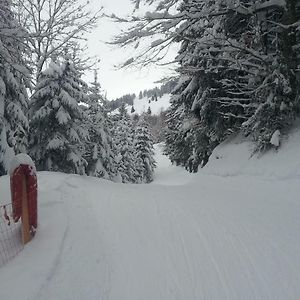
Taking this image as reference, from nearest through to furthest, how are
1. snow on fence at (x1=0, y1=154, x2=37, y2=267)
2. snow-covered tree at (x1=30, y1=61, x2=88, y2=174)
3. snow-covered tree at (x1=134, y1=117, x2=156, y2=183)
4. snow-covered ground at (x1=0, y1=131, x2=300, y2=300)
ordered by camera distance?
snow-covered ground at (x1=0, y1=131, x2=300, y2=300) → snow on fence at (x1=0, y1=154, x2=37, y2=267) → snow-covered tree at (x1=30, y1=61, x2=88, y2=174) → snow-covered tree at (x1=134, y1=117, x2=156, y2=183)

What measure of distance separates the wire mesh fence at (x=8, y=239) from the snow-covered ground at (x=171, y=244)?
23 cm

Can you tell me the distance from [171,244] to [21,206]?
2.44 metres

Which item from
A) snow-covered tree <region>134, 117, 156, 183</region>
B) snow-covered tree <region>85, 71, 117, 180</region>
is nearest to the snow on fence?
snow-covered tree <region>85, 71, 117, 180</region>

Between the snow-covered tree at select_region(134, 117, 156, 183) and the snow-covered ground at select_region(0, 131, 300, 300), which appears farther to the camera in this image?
the snow-covered tree at select_region(134, 117, 156, 183)

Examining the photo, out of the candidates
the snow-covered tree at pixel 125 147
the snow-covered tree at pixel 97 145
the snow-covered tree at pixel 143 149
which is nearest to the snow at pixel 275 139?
the snow-covered tree at pixel 97 145

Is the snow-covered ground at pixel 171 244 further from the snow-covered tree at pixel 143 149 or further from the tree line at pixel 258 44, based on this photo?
the snow-covered tree at pixel 143 149

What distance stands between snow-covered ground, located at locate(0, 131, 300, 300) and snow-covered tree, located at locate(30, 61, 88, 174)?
28.8 ft

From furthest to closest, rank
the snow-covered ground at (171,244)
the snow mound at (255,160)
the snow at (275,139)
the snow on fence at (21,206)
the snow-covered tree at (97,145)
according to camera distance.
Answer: the snow-covered tree at (97,145) → the snow at (275,139) → the snow mound at (255,160) → the snow on fence at (21,206) → the snow-covered ground at (171,244)

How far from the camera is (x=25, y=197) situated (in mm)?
6297

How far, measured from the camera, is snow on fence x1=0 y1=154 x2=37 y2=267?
621 cm

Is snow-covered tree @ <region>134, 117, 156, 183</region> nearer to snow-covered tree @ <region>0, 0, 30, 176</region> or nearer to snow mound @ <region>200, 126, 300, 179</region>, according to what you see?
snow-covered tree @ <region>0, 0, 30, 176</region>

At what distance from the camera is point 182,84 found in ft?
60.6

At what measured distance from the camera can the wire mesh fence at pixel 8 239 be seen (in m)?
5.86

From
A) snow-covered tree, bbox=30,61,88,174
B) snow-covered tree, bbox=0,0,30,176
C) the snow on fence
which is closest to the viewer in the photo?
the snow on fence
